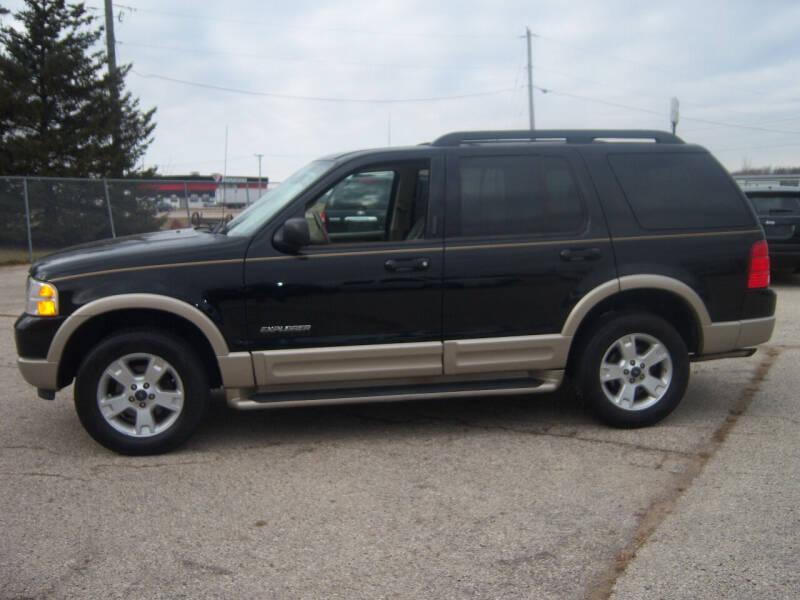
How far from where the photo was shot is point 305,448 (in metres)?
5.05

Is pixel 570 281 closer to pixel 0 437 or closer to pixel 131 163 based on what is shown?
pixel 0 437

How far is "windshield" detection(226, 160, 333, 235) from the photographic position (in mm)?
5099

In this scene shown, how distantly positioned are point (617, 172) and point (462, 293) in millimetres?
1373

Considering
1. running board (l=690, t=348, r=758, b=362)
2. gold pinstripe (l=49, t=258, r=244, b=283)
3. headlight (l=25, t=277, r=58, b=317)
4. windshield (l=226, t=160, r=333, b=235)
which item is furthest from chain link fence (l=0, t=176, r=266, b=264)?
running board (l=690, t=348, r=758, b=362)

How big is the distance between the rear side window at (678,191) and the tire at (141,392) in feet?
9.99

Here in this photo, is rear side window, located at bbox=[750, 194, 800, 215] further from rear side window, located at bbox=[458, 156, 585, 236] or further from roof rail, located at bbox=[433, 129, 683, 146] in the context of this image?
rear side window, located at bbox=[458, 156, 585, 236]

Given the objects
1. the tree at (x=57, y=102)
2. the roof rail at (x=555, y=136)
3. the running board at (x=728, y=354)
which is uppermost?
A: the tree at (x=57, y=102)

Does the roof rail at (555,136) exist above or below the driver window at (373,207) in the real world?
above

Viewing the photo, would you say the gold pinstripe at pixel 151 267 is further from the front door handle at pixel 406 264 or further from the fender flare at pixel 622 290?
the fender flare at pixel 622 290

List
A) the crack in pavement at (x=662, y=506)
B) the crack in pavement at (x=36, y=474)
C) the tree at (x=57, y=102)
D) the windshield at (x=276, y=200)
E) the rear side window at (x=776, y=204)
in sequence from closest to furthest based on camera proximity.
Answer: the crack in pavement at (x=662, y=506) → the crack in pavement at (x=36, y=474) → the windshield at (x=276, y=200) → the rear side window at (x=776, y=204) → the tree at (x=57, y=102)

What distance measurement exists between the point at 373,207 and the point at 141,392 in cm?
196

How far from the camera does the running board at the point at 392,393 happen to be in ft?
16.1

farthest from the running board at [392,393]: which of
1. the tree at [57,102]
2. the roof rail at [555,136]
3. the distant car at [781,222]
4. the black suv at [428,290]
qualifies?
the tree at [57,102]

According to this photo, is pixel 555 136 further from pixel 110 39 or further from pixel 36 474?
pixel 110 39
